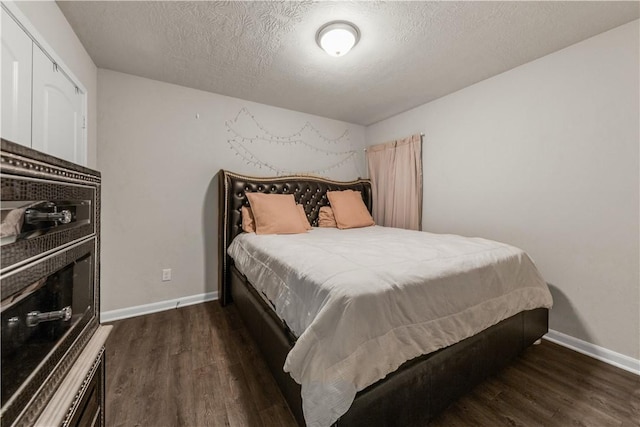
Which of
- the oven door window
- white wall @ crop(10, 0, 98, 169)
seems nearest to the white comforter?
the oven door window

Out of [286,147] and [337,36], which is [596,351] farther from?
[286,147]

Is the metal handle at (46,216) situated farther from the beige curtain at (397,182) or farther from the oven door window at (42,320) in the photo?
the beige curtain at (397,182)

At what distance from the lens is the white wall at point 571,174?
1765mm

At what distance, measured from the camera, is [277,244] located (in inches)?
79.9

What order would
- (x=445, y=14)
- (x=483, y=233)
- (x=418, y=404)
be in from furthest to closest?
(x=483, y=233)
(x=445, y=14)
(x=418, y=404)

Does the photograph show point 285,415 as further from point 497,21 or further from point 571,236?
point 497,21

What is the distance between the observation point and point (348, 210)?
10.6ft

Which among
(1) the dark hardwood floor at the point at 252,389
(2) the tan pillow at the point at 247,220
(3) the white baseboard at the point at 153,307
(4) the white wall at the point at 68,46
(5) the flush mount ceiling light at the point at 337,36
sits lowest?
(1) the dark hardwood floor at the point at 252,389

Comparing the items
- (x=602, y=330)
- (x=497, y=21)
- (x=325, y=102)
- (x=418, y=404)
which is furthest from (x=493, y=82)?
(x=418, y=404)

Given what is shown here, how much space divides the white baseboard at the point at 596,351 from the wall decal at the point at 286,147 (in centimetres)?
290

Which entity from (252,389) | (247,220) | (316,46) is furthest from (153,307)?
(316,46)

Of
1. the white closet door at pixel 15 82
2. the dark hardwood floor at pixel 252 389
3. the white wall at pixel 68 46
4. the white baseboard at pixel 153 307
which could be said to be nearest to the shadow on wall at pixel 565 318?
the dark hardwood floor at pixel 252 389

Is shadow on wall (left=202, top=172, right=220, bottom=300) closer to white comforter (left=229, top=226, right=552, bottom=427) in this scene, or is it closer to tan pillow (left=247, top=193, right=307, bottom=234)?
tan pillow (left=247, top=193, right=307, bottom=234)

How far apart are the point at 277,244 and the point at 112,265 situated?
5.36 feet
